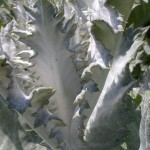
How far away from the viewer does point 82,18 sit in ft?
3.43

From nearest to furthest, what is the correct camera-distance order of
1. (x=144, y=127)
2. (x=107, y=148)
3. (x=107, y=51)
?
(x=144, y=127) < (x=107, y=51) < (x=107, y=148)

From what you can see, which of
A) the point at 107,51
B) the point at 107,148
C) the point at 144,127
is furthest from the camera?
the point at 107,148

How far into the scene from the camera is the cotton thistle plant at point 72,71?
860mm

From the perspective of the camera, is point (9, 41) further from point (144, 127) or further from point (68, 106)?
point (144, 127)

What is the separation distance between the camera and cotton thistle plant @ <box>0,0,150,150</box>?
33.9 inches

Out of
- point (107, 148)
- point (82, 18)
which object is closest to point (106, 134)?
point (107, 148)

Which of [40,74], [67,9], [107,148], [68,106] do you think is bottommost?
[107,148]

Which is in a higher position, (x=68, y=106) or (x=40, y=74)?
(x=40, y=74)

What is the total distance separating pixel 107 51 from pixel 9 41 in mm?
252

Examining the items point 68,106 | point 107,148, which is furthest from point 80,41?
point 107,148

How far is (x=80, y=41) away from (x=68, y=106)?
18 cm

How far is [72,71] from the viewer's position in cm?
97

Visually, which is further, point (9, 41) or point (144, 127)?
point (9, 41)

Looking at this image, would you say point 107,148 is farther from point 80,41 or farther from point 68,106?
point 80,41
